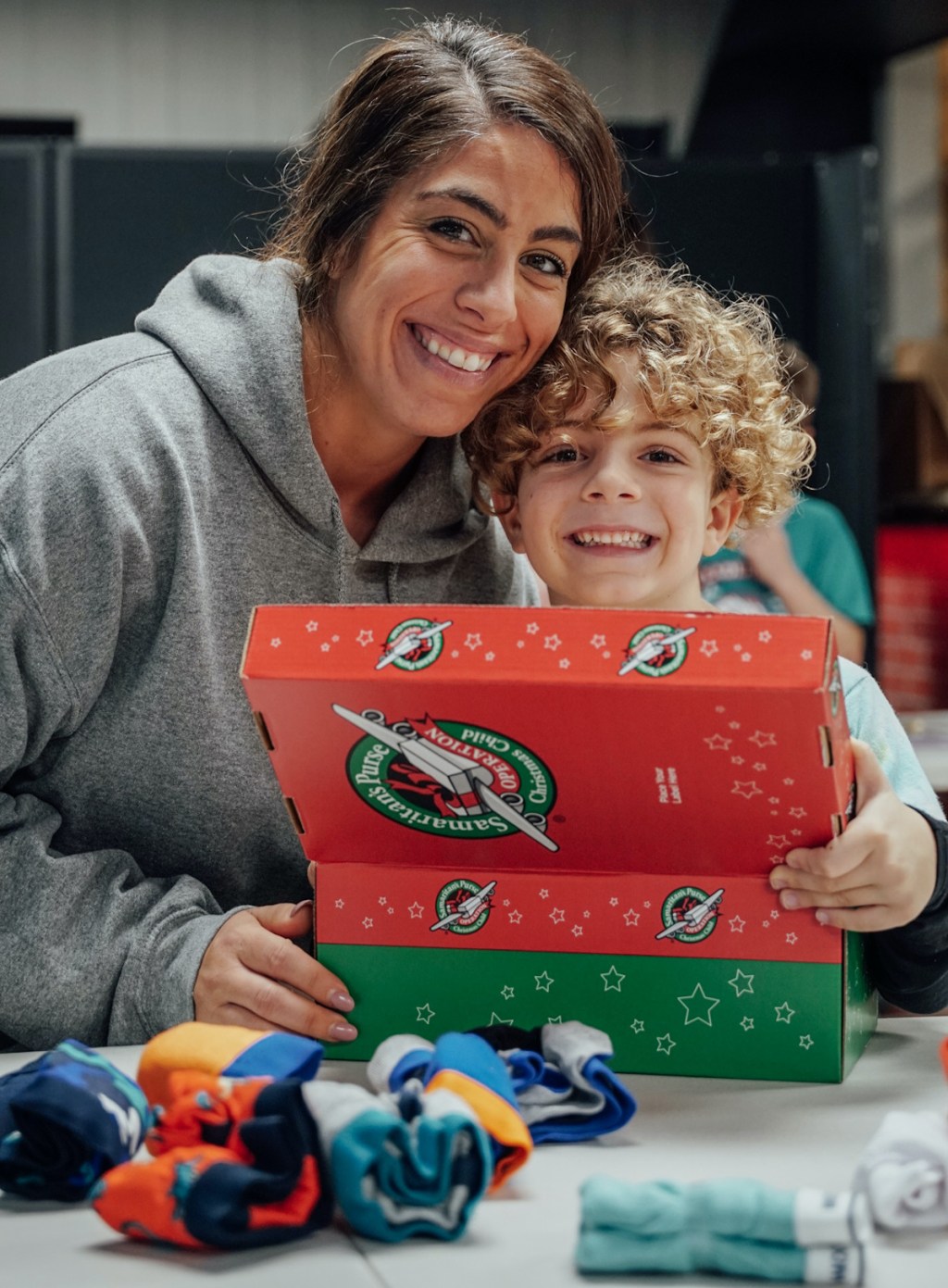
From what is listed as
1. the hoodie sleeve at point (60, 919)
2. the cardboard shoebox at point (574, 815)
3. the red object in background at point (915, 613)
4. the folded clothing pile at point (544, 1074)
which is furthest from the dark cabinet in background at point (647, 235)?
the folded clothing pile at point (544, 1074)

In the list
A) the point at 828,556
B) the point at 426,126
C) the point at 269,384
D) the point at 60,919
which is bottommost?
the point at 828,556

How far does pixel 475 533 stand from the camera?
1.55 metres

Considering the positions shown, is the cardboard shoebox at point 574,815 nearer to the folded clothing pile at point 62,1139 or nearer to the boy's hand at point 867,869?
the boy's hand at point 867,869

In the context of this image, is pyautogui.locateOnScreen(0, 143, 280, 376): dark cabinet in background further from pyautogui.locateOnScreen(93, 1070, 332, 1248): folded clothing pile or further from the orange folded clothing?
pyautogui.locateOnScreen(93, 1070, 332, 1248): folded clothing pile

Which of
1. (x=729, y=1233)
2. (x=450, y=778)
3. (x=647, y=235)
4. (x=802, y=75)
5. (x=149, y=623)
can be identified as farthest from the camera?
(x=802, y=75)

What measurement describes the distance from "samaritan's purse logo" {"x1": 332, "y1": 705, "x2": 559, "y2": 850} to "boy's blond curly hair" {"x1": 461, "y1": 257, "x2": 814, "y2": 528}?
0.49 meters

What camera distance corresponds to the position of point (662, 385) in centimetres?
140

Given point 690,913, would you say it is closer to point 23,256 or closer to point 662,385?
point 662,385

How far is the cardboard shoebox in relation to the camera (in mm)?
941

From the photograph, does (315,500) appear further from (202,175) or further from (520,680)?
(202,175)

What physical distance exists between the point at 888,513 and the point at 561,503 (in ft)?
13.6

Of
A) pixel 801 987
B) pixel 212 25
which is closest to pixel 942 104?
pixel 212 25

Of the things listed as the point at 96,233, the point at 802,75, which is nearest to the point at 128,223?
the point at 96,233

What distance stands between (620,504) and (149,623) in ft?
1.37
